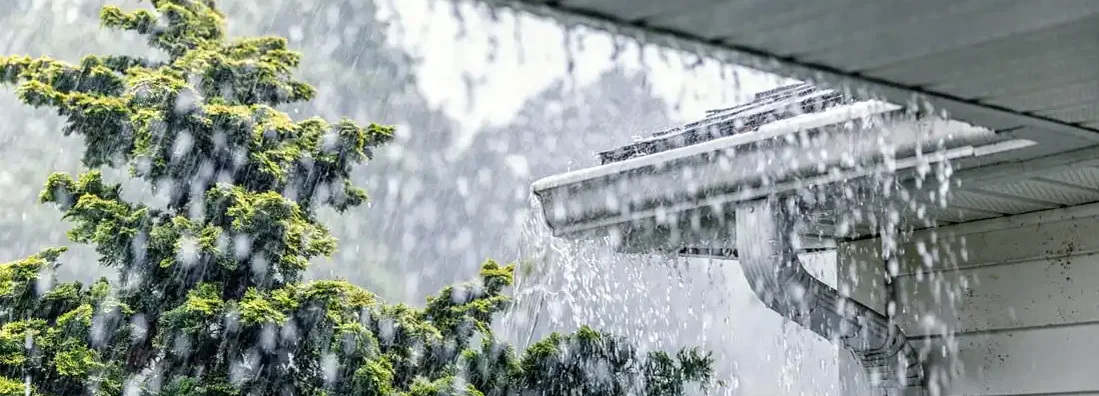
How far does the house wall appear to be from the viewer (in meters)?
3.84

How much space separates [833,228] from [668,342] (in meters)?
8.90

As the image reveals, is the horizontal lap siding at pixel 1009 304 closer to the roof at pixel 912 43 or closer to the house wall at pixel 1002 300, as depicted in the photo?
the house wall at pixel 1002 300

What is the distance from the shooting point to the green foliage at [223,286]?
7.14 meters

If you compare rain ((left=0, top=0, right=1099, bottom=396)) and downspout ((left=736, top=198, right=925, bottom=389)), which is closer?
rain ((left=0, top=0, right=1099, bottom=396))

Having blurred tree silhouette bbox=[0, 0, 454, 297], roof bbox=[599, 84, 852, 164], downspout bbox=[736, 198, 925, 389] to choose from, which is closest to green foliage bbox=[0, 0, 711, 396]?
roof bbox=[599, 84, 852, 164]

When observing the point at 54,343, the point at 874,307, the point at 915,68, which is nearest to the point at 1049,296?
the point at 874,307

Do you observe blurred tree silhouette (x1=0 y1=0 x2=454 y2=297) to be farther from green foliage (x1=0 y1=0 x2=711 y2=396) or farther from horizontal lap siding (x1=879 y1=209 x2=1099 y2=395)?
horizontal lap siding (x1=879 y1=209 x2=1099 y2=395)

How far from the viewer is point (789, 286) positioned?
3.61 m

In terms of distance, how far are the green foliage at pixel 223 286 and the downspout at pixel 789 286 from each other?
3023mm

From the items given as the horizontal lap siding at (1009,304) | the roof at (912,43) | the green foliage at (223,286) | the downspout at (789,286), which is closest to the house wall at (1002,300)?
the horizontal lap siding at (1009,304)

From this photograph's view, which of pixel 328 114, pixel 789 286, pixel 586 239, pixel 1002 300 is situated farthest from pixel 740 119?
pixel 328 114

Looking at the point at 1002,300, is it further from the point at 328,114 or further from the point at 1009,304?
the point at 328,114

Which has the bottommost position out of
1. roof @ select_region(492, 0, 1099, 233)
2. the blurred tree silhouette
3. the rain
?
roof @ select_region(492, 0, 1099, 233)

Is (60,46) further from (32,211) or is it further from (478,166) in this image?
(478,166)
